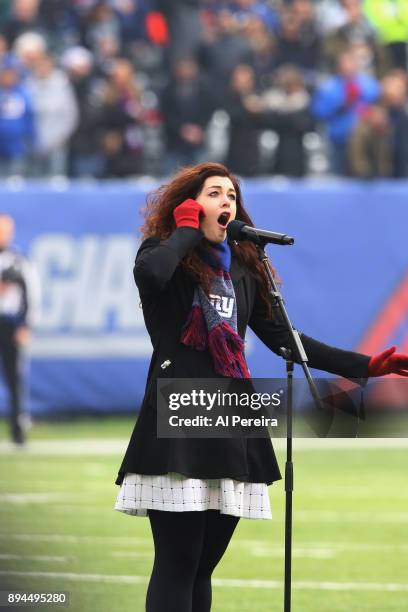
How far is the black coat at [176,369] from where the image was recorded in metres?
4.87

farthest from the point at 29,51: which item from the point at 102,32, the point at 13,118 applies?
the point at 102,32

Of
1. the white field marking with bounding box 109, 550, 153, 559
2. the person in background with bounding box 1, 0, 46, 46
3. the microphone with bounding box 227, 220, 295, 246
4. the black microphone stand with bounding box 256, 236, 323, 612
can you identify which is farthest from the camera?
the person in background with bounding box 1, 0, 46, 46

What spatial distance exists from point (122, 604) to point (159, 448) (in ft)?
8.91

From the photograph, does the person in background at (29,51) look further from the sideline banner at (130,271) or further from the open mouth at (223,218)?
the open mouth at (223,218)

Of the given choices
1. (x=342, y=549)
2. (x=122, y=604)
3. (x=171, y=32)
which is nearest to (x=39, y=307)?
(x=171, y=32)

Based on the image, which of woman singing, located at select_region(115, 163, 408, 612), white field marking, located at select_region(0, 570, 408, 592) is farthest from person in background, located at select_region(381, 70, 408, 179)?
woman singing, located at select_region(115, 163, 408, 612)

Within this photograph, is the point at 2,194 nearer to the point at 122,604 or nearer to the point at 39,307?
the point at 39,307

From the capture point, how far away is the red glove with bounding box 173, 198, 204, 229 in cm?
498

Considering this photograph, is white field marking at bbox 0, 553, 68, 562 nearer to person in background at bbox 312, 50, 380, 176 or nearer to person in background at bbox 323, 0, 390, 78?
person in background at bbox 312, 50, 380, 176

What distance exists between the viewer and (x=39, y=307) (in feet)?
54.6

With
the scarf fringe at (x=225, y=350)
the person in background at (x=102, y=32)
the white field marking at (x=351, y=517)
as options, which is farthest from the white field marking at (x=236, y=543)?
the person in background at (x=102, y=32)

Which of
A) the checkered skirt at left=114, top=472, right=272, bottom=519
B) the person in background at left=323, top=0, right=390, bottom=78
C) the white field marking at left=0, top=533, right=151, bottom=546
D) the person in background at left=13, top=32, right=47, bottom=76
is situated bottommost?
the white field marking at left=0, top=533, right=151, bottom=546

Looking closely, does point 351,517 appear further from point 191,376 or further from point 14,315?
point 14,315

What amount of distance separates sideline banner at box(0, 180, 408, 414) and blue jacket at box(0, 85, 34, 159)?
522 mm
